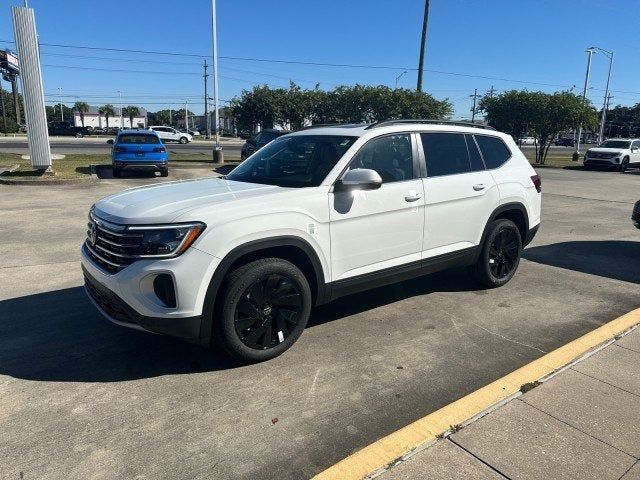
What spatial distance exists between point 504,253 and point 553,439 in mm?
3000

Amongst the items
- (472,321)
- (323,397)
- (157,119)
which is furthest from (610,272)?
(157,119)

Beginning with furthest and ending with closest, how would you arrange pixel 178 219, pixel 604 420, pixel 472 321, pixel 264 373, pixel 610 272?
pixel 610 272, pixel 472 321, pixel 264 373, pixel 178 219, pixel 604 420

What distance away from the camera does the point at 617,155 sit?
26.2 metres

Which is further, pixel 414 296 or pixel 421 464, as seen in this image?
pixel 414 296

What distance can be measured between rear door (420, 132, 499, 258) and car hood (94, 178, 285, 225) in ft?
5.20

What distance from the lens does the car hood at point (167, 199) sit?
3.34m

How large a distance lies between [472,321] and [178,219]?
2886 millimetres

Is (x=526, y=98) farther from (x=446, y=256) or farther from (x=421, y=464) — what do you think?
(x=421, y=464)

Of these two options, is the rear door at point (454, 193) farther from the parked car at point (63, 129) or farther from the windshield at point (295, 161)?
the parked car at point (63, 129)

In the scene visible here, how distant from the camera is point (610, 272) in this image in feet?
21.0

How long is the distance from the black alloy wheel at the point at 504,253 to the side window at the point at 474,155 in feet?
2.48

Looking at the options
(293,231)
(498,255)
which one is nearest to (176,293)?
(293,231)

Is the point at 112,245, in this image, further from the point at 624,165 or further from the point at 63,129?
the point at 63,129

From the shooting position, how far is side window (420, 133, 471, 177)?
15.4 ft
